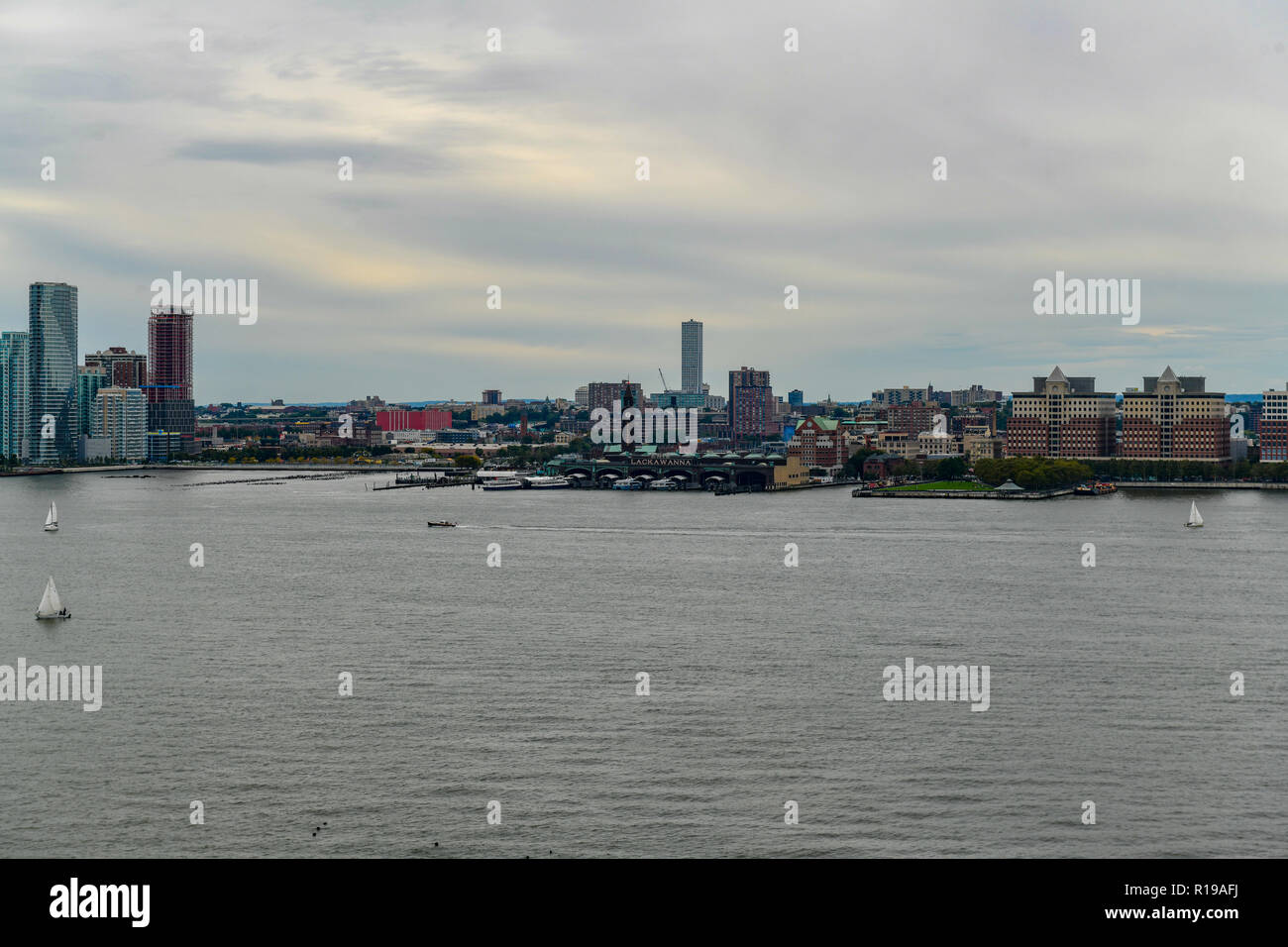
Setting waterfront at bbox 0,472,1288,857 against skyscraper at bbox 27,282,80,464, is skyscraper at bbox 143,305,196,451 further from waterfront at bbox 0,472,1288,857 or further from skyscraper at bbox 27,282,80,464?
waterfront at bbox 0,472,1288,857

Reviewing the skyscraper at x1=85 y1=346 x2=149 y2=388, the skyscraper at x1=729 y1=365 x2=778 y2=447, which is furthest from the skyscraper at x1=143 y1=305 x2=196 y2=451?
the skyscraper at x1=729 y1=365 x2=778 y2=447

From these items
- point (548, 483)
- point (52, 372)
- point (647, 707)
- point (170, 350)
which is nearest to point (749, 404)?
point (170, 350)

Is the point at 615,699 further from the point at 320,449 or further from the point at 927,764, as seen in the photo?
the point at 320,449

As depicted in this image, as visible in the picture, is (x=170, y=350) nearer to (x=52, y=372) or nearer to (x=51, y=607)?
(x=52, y=372)

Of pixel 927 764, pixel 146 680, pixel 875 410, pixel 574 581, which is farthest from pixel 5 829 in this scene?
pixel 875 410

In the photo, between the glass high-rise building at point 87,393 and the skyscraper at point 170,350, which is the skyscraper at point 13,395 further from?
the skyscraper at point 170,350

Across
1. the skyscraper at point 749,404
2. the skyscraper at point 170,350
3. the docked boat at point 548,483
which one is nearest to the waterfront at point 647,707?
the docked boat at point 548,483
